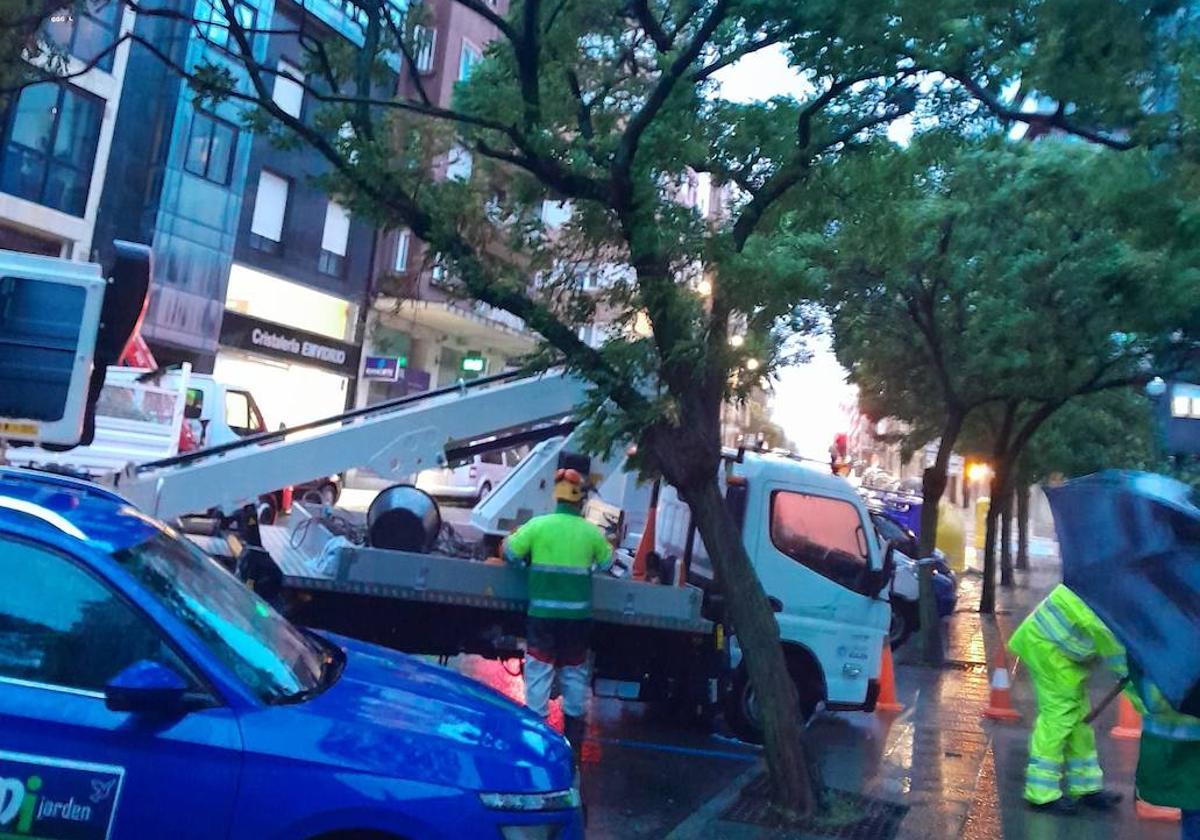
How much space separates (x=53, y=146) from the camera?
22.0m

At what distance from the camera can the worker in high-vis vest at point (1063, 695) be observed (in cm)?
705

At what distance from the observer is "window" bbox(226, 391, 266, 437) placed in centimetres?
1858

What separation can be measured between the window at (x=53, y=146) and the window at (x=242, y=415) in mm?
6407

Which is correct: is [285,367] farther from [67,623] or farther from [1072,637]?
[67,623]

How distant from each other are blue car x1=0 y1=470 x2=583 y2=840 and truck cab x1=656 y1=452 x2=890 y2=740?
4.97 m

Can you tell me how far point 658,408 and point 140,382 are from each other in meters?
10.2

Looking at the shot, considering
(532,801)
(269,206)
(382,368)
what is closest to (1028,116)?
(532,801)

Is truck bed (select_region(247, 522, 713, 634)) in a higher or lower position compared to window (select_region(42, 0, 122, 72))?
lower

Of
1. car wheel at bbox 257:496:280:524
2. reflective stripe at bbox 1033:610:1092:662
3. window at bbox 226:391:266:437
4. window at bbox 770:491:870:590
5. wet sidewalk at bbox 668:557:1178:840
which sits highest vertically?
window at bbox 226:391:266:437

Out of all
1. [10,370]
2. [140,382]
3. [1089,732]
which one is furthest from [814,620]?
[140,382]

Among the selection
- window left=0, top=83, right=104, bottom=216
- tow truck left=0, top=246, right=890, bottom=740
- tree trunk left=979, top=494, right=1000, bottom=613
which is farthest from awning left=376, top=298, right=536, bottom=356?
tow truck left=0, top=246, right=890, bottom=740

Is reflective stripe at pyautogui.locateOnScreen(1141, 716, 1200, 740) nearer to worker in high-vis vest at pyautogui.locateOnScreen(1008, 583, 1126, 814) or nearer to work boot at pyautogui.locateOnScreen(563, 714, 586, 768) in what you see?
worker in high-vis vest at pyautogui.locateOnScreen(1008, 583, 1126, 814)

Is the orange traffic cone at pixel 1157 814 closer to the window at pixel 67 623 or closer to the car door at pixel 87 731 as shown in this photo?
the car door at pixel 87 731

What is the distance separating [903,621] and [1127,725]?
20.0ft
